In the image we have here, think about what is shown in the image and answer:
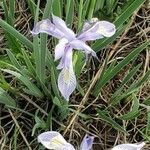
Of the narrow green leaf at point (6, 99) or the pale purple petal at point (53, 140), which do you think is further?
the narrow green leaf at point (6, 99)

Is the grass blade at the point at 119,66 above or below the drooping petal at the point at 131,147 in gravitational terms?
above

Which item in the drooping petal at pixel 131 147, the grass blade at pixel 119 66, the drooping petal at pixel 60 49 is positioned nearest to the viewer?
the drooping petal at pixel 60 49

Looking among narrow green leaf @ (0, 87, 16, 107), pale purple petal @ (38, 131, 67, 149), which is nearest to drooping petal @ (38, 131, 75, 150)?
pale purple petal @ (38, 131, 67, 149)

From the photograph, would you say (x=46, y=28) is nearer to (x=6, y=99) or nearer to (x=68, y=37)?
(x=68, y=37)

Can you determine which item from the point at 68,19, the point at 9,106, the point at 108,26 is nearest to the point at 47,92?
the point at 9,106

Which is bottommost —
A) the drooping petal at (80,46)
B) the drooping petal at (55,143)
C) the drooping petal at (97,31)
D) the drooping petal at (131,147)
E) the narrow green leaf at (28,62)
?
the drooping petal at (131,147)

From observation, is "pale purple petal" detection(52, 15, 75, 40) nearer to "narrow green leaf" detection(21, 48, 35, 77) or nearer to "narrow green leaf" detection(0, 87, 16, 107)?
"narrow green leaf" detection(21, 48, 35, 77)

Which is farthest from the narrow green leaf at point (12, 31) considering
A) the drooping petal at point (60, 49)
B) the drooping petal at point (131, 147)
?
the drooping petal at point (131, 147)

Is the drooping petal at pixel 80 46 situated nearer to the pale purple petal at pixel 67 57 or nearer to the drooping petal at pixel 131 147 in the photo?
the pale purple petal at pixel 67 57

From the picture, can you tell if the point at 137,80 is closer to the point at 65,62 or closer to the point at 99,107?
the point at 99,107
